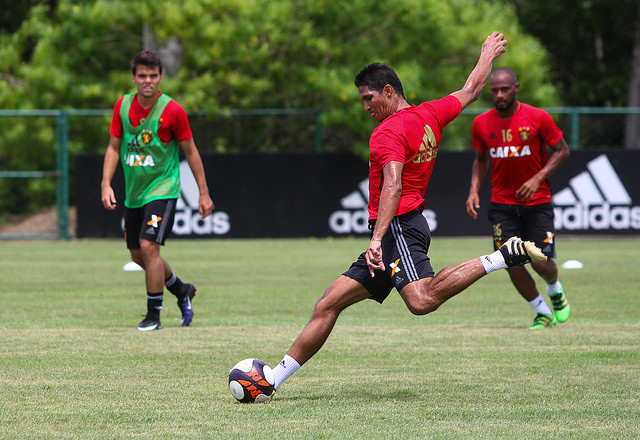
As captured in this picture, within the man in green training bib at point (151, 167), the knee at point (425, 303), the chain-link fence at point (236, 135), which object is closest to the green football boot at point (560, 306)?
the man in green training bib at point (151, 167)

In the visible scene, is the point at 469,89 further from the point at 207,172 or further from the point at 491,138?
the point at 207,172

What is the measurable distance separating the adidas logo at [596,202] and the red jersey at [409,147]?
1394 cm

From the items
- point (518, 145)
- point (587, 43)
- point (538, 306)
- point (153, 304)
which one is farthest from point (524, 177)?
point (587, 43)

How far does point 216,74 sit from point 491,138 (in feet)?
48.8

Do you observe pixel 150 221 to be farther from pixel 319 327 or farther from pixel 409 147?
pixel 409 147

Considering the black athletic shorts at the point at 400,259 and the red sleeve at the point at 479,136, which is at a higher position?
the red sleeve at the point at 479,136

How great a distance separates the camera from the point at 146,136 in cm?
899

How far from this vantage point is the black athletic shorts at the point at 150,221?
348 inches

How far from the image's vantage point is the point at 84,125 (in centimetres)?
2230

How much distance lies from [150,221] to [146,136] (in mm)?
732

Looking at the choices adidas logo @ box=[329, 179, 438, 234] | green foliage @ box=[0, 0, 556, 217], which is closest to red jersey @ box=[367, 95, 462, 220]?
adidas logo @ box=[329, 179, 438, 234]

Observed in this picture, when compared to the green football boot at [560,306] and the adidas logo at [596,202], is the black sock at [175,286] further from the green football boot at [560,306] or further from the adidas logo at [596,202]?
the adidas logo at [596,202]

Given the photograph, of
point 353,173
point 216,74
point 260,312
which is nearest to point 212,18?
point 216,74

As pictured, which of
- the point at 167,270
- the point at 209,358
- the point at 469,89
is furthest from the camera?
the point at 167,270
